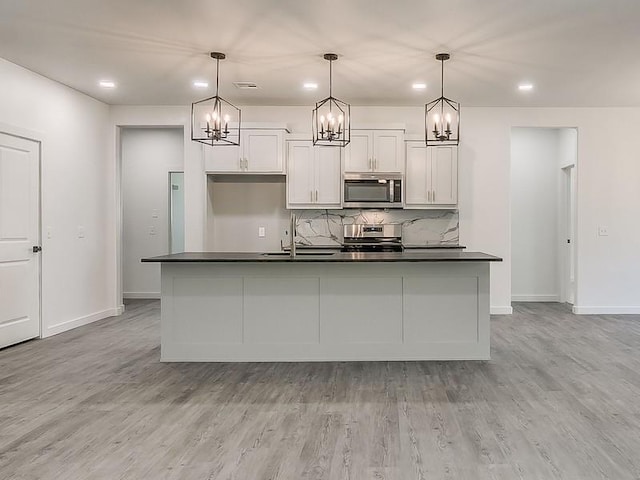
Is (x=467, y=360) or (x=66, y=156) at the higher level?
(x=66, y=156)

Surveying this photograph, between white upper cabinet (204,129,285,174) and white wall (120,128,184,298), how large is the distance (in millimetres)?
2081

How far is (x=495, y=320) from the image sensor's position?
5820 mm

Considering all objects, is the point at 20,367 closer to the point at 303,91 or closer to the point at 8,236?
the point at 8,236

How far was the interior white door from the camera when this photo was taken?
4.50m

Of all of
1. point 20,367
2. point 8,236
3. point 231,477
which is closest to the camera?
point 231,477

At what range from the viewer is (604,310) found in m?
6.29

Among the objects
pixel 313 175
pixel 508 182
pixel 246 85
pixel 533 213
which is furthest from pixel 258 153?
pixel 533 213

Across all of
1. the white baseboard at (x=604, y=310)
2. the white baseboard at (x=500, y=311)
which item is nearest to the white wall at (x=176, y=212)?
the white baseboard at (x=500, y=311)

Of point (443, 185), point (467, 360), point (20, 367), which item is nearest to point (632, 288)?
point (443, 185)

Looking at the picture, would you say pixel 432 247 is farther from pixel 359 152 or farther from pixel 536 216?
pixel 536 216

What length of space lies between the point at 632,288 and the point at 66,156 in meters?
7.39

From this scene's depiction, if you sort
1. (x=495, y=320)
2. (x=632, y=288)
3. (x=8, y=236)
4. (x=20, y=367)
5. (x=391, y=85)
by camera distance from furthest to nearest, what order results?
(x=632, y=288), (x=495, y=320), (x=391, y=85), (x=8, y=236), (x=20, y=367)

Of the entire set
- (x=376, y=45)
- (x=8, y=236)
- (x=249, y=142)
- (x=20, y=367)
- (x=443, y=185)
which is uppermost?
(x=376, y=45)

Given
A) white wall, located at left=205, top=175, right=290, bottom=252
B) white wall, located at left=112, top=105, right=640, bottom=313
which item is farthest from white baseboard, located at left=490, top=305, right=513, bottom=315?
white wall, located at left=205, top=175, right=290, bottom=252
